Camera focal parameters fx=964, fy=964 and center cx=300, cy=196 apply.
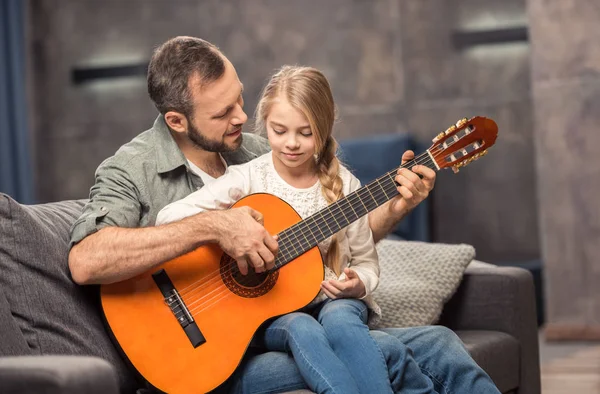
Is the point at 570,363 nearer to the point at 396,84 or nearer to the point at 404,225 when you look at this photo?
the point at 404,225

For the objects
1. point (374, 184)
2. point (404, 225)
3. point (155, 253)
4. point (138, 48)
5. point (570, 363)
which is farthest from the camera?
point (138, 48)

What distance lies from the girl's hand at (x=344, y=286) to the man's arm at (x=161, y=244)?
143 mm

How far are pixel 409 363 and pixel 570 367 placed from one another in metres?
2.17

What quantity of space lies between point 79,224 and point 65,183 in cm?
399

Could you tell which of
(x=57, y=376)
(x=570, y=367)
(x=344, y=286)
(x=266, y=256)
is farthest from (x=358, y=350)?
(x=570, y=367)

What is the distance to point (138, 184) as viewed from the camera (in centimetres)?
229

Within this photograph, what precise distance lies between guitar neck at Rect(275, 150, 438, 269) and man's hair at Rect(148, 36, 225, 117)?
0.47 m

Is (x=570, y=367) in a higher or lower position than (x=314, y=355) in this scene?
lower

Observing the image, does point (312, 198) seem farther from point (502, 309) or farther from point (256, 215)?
point (502, 309)

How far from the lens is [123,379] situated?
2.12 metres

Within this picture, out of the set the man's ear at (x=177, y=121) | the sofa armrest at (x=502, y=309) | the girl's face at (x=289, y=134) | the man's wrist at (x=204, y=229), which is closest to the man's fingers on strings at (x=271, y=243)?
the man's wrist at (x=204, y=229)

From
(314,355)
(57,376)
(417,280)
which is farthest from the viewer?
(417,280)

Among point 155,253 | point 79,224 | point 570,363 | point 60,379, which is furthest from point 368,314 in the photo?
point 570,363

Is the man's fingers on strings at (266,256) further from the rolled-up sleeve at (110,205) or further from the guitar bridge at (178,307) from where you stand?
the rolled-up sleeve at (110,205)
